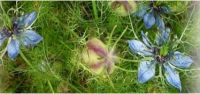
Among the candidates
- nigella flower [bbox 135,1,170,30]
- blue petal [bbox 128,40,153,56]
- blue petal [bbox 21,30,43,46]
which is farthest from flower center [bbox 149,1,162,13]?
blue petal [bbox 21,30,43,46]

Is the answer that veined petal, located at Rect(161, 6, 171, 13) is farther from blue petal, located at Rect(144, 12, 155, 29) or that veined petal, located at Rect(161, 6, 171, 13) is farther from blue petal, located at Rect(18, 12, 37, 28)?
blue petal, located at Rect(18, 12, 37, 28)

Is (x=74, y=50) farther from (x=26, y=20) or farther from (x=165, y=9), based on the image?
(x=165, y=9)

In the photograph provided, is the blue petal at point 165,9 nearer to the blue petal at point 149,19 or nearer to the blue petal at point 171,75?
the blue petal at point 149,19

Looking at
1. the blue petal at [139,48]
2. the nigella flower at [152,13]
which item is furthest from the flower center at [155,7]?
the blue petal at [139,48]

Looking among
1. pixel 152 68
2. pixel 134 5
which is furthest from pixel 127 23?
pixel 152 68

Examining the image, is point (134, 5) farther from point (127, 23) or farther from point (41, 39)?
point (41, 39)

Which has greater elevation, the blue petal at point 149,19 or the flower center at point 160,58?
the blue petal at point 149,19
